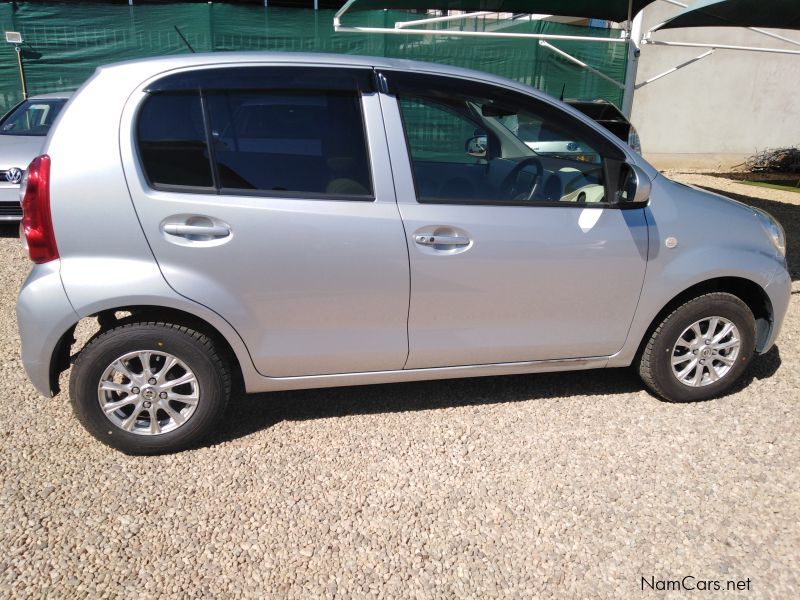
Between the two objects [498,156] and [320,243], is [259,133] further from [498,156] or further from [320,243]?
[498,156]

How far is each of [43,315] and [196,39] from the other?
361 inches

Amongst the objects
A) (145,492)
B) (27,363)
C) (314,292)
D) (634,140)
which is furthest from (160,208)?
(634,140)

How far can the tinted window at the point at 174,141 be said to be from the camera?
2.87m

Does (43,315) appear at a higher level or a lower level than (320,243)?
lower

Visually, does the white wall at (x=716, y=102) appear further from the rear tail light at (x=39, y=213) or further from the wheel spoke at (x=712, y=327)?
the rear tail light at (x=39, y=213)

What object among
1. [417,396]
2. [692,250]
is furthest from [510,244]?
[417,396]

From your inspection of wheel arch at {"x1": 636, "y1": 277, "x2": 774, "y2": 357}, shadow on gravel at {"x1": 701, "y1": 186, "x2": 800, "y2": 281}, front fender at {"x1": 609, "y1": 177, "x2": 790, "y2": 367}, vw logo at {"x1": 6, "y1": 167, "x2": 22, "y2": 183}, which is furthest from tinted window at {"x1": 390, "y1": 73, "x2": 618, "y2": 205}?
vw logo at {"x1": 6, "y1": 167, "x2": 22, "y2": 183}

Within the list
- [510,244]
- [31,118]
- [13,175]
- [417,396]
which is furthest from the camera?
[31,118]

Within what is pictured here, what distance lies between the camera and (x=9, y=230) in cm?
755

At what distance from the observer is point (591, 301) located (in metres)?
3.38

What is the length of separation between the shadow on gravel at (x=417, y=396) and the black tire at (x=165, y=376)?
0.28 meters

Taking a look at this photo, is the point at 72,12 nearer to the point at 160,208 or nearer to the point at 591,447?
the point at 160,208

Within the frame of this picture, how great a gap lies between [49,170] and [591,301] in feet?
8.63

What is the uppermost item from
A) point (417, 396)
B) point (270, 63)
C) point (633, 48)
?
point (633, 48)
